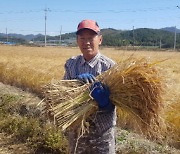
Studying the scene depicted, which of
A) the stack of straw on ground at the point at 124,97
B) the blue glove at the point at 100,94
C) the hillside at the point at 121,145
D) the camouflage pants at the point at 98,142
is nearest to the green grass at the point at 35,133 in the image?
the hillside at the point at 121,145

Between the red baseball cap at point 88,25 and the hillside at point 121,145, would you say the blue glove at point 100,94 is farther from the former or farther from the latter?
the hillside at point 121,145

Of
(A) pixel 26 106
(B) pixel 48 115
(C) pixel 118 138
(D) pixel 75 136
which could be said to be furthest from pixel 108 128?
(A) pixel 26 106

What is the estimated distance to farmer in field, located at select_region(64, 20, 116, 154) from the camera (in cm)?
232

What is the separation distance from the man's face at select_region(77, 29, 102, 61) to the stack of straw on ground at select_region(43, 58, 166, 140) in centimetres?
21

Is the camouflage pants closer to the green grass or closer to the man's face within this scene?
the man's face

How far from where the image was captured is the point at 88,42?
2377 mm

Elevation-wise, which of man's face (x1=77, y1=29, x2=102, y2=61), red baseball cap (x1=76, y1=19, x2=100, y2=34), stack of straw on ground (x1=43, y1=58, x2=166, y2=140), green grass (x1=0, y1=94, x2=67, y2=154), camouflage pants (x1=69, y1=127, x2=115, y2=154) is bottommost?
green grass (x1=0, y1=94, x2=67, y2=154)

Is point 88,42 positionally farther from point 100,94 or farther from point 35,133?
point 35,133

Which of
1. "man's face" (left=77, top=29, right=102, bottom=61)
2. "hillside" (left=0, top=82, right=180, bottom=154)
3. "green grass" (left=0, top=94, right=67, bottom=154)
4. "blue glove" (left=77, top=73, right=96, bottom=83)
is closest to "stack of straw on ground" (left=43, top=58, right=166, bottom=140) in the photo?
"blue glove" (left=77, top=73, right=96, bottom=83)

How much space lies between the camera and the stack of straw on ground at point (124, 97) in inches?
87.1

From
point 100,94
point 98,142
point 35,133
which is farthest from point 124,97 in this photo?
point 35,133

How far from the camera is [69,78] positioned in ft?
8.36

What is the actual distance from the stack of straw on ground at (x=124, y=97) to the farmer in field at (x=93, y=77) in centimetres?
7

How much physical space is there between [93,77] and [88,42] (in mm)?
266
